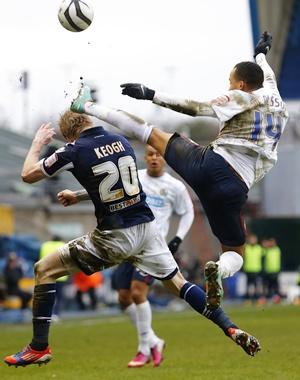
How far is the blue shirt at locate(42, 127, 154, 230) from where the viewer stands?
9828 millimetres

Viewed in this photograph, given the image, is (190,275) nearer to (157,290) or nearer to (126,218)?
(157,290)

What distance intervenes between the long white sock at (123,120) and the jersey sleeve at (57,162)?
0.42 meters

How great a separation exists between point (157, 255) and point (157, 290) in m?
26.3

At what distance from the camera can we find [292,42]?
28531mm

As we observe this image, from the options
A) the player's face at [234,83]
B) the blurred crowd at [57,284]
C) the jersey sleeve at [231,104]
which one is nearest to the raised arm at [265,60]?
the player's face at [234,83]

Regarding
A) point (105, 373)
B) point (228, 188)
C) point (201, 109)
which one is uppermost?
point (201, 109)

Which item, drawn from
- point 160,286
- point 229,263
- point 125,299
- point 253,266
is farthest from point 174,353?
point 160,286

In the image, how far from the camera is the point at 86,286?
30.2 meters

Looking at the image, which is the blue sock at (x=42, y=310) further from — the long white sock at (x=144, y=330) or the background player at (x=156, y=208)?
the background player at (x=156, y=208)

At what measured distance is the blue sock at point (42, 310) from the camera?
10.0m

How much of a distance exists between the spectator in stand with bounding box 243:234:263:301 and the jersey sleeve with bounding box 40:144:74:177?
24.1m

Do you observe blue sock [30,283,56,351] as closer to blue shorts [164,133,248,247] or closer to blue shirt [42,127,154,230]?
blue shirt [42,127,154,230]

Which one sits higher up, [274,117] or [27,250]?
[274,117]

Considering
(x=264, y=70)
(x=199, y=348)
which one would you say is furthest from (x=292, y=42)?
(x=264, y=70)
